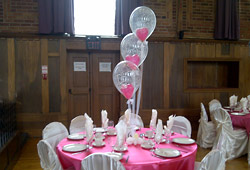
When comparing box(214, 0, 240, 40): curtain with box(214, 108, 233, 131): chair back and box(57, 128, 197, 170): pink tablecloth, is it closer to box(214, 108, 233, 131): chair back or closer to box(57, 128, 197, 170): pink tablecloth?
box(214, 108, 233, 131): chair back

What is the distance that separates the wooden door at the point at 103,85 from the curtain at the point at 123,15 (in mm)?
641

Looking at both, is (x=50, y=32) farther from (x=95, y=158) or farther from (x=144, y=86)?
(x=95, y=158)

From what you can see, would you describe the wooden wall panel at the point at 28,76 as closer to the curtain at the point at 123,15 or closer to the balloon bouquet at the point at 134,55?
the curtain at the point at 123,15

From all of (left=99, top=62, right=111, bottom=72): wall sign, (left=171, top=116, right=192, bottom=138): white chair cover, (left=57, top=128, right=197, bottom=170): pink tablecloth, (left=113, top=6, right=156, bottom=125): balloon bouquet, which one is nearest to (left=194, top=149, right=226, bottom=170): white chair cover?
(left=57, top=128, right=197, bottom=170): pink tablecloth

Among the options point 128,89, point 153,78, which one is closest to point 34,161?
point 128,89

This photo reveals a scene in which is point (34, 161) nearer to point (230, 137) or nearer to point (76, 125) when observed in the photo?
point (76, 125)

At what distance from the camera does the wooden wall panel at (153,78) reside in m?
5.39

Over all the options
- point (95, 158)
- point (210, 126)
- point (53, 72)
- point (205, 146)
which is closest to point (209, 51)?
point (210, 126)

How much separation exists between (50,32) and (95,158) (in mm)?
4036

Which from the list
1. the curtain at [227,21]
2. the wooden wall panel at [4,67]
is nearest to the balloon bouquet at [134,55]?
the wooden wall panel at [4,67]

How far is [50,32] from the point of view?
4.91m

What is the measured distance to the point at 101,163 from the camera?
161 centimetres

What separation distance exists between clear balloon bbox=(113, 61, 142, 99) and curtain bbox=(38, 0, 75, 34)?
118 inches

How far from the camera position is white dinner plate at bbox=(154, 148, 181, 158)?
1953 mm
